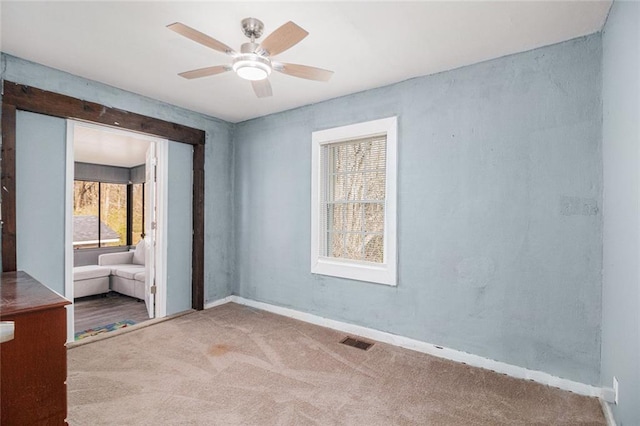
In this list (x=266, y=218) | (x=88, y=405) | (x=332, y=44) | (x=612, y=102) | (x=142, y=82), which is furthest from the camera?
(x=266, y=218)

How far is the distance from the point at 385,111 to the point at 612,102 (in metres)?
1.70

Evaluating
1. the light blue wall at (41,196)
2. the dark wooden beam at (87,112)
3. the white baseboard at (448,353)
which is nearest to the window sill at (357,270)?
the white baseboard at (448,353)

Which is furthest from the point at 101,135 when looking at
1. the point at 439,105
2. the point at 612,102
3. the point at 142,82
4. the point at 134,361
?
the point at 612,102

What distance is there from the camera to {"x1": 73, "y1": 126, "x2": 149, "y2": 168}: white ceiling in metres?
4.45

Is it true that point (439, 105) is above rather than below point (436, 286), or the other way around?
above

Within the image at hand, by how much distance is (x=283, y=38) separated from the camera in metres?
1.80

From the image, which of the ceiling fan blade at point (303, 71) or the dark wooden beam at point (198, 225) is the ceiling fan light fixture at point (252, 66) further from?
the dark wooden beam at point (198, 225)

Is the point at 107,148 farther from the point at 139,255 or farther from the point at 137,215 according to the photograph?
the point at 137,215

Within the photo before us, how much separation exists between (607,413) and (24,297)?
11.3 ft

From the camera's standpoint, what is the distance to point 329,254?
3.71m

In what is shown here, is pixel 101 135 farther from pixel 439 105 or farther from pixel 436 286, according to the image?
pixel 436 286

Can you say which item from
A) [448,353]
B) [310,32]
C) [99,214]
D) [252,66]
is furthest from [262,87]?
[99,214]

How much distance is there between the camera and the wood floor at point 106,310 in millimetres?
3902

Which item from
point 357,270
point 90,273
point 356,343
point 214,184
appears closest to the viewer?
point 356,343
